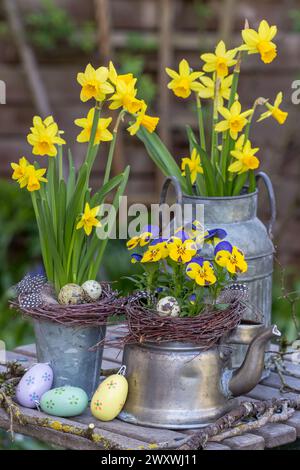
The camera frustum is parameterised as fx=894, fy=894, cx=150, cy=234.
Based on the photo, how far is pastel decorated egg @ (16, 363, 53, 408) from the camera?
1515 mm

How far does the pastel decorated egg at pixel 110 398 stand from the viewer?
1.45 m

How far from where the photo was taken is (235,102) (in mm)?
1625

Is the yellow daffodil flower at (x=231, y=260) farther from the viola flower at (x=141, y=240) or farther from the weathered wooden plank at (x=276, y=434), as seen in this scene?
the weathered wooden plank at (x=276, y=434)

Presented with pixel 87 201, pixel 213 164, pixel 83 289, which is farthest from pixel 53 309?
pixel 213 164

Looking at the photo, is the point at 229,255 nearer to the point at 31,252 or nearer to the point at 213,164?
the point at 213,164

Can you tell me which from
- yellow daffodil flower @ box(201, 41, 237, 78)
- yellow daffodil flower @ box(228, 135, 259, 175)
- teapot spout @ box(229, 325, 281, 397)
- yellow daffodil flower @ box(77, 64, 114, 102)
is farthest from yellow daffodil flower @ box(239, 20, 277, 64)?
teapot spout @ box(229, 325, 281, 397)

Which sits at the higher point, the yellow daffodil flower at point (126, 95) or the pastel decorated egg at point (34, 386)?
the yellow daffodil flower at point (126, 95)

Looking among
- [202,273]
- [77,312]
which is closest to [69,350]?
[77,312]

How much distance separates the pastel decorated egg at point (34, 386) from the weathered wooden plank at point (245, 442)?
12.9 inches

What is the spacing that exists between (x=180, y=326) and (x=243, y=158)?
388 millimetres

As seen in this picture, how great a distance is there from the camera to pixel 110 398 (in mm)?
1449

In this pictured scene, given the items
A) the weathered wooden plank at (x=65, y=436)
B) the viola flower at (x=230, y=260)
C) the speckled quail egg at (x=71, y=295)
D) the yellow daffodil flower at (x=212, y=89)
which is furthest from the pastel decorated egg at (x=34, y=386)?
the yellow daffodil flower at (x=212, y=89)

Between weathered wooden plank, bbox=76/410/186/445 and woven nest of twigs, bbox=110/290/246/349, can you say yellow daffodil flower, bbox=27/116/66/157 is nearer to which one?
woven nest of twigs, bbox=110/290/246/349
